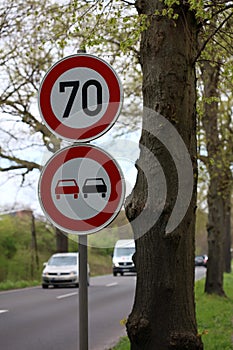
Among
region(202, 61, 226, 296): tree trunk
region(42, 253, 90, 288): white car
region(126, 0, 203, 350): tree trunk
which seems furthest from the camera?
region(42, 253, 90, 288): white car

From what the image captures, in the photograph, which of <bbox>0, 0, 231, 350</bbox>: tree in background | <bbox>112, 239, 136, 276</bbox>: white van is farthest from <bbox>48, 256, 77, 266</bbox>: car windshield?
<bbox>0, 0, 231, 350</bbox>: tree in background

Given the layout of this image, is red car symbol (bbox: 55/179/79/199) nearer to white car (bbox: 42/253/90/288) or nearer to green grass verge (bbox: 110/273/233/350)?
green grass verge (bbox: 110/273/233/350)

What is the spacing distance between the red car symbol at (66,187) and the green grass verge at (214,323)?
2487 mm

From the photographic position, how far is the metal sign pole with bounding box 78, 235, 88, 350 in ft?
16.2

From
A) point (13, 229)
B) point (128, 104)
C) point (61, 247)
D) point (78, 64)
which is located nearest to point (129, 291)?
point (128, 104)

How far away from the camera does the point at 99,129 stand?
518 centimetres

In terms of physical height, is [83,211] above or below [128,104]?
below

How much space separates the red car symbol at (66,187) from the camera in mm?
5090

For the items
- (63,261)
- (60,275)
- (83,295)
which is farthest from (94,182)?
(63,261)

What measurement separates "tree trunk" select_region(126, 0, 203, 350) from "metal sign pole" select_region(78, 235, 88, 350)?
5.56 feet

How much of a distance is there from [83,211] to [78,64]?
1092mm

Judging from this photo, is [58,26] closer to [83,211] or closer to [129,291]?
[83,211]

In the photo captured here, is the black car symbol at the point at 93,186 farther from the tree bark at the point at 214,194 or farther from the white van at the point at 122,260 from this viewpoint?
the white van at the point at 122,260

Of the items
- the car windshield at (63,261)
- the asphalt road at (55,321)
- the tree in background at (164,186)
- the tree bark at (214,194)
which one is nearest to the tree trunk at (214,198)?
the tree bark at (214,194)
